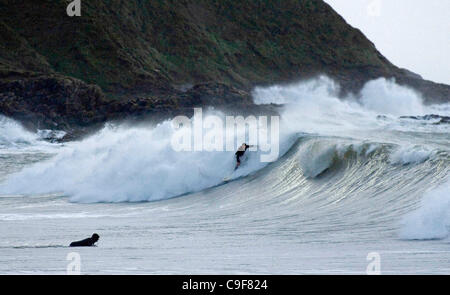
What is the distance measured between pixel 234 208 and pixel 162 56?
53.1 metres

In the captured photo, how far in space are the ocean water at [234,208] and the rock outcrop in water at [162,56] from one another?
78.5 ft

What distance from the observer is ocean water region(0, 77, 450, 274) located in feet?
32.7

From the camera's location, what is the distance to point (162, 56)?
68.8m

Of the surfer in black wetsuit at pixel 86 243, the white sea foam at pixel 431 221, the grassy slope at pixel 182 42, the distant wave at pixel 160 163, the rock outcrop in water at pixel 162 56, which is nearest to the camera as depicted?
the white sea foam at pixel 431 221

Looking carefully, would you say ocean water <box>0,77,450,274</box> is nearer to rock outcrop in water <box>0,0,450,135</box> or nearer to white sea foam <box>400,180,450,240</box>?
white sea foam <box>400,180,450,240</box>

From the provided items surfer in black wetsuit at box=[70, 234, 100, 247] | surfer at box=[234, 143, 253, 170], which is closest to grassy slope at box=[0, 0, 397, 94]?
surfer at box=[234, 143, 253, 170]

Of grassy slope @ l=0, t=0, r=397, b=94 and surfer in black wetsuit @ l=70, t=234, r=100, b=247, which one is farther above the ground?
grassy slope @ l=0, t=0, r=397, b=94

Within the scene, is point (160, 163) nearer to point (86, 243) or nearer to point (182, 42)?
point (86, 243)

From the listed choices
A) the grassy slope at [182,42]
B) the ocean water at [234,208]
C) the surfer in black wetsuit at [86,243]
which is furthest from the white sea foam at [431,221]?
the grassy slope at [182,42]

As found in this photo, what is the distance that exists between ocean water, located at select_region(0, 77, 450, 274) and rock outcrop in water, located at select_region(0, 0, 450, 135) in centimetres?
2393

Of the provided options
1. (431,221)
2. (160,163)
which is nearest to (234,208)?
(160,163)

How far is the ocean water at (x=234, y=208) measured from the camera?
32.7 ft

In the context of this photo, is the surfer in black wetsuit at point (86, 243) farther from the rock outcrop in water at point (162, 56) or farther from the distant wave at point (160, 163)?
the rock outcrop in water at point (162, 56)

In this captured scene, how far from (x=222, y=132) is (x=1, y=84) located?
31151mm
